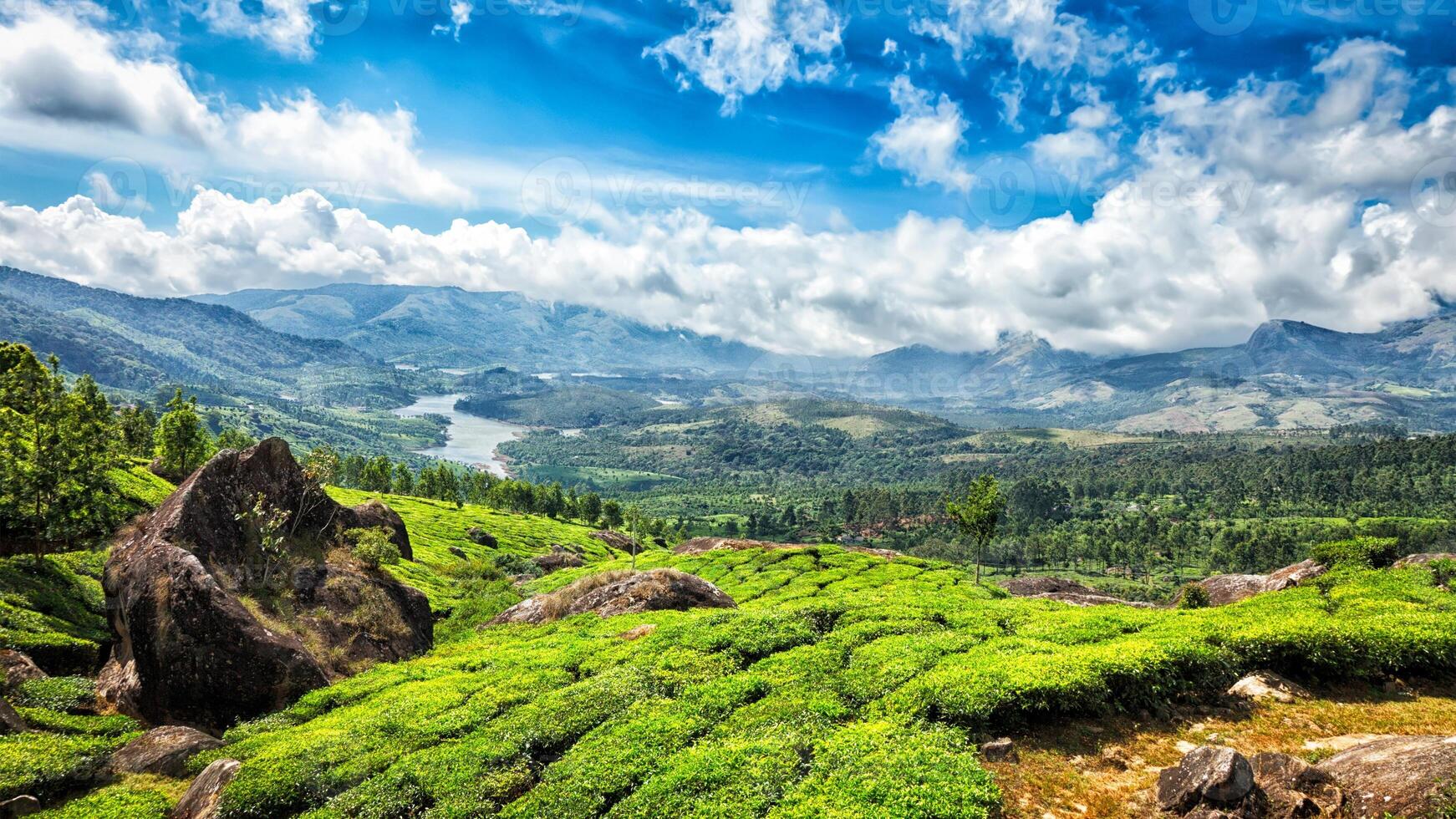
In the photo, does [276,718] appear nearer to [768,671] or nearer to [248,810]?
[248,810]

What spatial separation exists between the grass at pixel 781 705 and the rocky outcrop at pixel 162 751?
0.81 meters

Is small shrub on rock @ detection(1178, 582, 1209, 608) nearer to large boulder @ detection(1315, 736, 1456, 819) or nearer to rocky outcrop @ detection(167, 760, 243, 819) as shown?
large boulder @ detection(1315, 736, 1456, 819)

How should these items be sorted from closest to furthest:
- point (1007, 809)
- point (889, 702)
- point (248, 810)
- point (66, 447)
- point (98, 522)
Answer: point (1007, 809) < point (248, 810) < point (889, 702) < point (66, 447) < point (98, 522)

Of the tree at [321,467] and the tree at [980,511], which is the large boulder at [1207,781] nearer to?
the tree at [321,467]

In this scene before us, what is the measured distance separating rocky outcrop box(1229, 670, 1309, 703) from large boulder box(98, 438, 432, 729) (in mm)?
37242

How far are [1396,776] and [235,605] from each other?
→ 127 feet

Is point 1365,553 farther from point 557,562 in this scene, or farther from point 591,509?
point 591,509

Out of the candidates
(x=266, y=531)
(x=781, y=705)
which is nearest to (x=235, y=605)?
(x=266, y=531)

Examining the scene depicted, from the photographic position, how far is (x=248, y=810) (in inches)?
698

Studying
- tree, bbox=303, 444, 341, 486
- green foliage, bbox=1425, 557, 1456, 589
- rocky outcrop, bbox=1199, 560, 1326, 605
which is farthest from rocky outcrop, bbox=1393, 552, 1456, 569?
tree, bbox=303, 444, 341, 486

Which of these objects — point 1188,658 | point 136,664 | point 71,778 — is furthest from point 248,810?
point 1188,658

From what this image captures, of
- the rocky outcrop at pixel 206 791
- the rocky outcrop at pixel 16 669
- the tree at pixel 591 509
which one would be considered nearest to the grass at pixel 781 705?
the rocky outcrop at pixel 206 791

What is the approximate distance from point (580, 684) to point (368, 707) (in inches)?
360

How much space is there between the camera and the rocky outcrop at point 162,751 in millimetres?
20125
